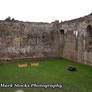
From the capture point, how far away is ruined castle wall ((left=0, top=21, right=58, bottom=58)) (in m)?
9.20

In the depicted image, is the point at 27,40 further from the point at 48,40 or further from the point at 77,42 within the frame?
the point at 77,42

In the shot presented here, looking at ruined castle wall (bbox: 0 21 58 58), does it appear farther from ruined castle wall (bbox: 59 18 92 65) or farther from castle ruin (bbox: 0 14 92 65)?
ruined castle wall (bbox: 59 18 92 65)

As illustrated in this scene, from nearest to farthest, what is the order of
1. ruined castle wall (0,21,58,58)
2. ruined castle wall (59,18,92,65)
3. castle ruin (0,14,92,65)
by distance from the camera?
ruined castle wall (59,18,92,65), castle ruin (0,14,92,65), ruined castle wall (0,21,58,58)

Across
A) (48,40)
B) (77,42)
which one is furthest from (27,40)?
(77,42)

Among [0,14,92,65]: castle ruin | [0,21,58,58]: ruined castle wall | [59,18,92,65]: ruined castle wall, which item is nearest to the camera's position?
[59,18,92,65]: ruined castle wall

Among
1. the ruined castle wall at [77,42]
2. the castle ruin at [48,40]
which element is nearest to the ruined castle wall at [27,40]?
the castle ruin at [48,40]

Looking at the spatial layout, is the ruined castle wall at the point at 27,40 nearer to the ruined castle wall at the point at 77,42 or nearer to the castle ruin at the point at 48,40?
the castle ruin at the point at 48,40

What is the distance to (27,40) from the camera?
9.94 m

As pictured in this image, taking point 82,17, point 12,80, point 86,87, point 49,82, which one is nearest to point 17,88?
point 12,80

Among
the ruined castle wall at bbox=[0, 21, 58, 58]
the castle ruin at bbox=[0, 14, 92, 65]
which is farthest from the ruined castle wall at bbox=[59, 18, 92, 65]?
the ruined castle wall at bbox=[0, 21, 58, 58]

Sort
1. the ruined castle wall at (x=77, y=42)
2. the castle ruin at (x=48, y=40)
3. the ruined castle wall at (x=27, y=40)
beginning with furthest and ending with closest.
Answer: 1. the ruined castle wall at (x=27, y=40)
2. the castle ruin at (x=48, y=40)
3. the ruined castle wall at (x=77, y=42)

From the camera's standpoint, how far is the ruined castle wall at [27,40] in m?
9.20

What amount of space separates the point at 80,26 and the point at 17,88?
6.23 meters

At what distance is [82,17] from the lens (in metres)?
8.36
